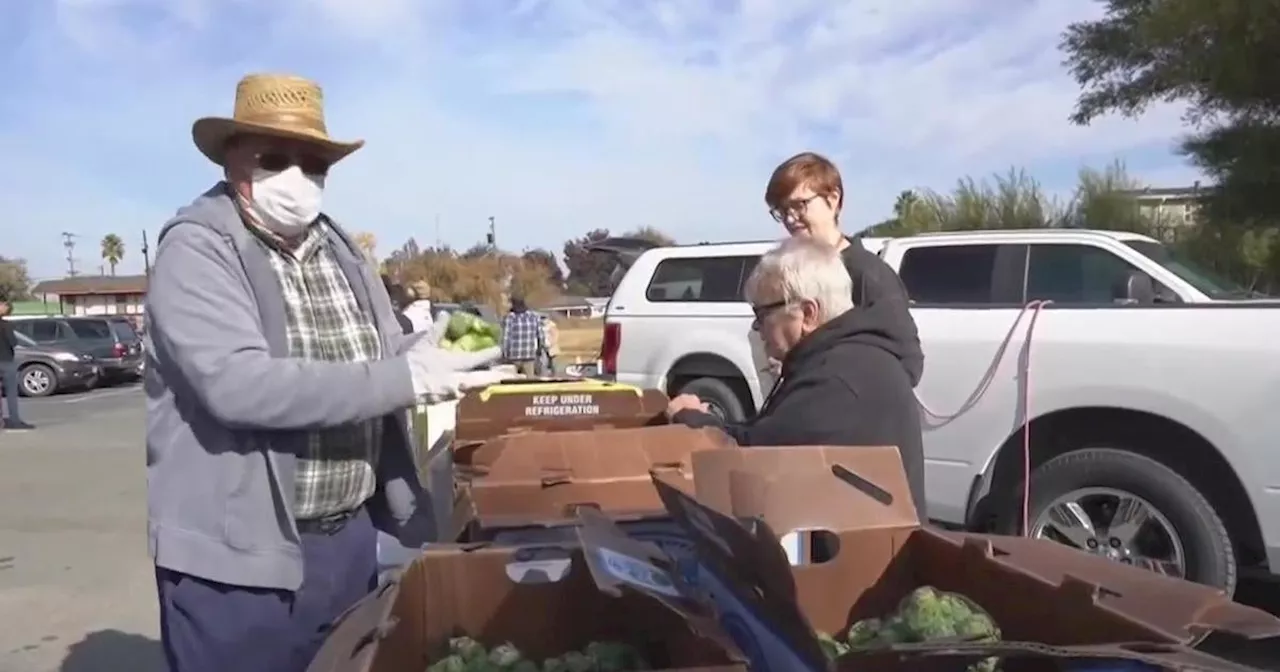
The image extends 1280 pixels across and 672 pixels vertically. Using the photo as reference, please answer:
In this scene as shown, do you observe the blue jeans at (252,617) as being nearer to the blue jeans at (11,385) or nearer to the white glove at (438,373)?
the white glove at (438,373)

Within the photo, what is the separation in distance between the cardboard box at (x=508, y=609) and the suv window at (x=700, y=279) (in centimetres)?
633

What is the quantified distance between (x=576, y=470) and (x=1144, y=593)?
1893 millimetres

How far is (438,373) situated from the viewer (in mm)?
2418

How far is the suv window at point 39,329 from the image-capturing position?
24.7m

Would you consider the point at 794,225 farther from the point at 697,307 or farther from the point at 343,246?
the point at 697,307

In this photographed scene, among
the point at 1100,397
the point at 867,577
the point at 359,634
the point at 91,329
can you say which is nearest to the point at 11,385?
the point at 91,329

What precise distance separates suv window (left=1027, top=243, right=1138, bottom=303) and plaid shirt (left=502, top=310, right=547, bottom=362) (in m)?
9.81

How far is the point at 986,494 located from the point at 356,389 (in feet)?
14.7

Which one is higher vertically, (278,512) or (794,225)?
(794,225)

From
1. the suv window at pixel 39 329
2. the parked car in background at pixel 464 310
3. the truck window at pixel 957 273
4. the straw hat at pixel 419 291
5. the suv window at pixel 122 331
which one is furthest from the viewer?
the suv window at pixel 122 331

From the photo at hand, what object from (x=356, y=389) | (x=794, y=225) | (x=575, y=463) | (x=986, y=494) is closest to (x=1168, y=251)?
(x=986, y=494)

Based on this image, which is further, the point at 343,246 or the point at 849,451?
the point at 343,246

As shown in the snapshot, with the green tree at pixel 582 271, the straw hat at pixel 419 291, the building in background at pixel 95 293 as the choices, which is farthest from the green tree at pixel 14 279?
the straw hat at pixel 419 291

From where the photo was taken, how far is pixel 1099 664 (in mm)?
1355
